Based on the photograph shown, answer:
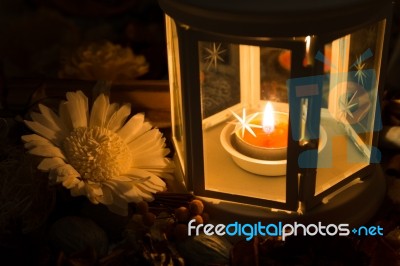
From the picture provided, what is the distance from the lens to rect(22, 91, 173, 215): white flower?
2.28 ft

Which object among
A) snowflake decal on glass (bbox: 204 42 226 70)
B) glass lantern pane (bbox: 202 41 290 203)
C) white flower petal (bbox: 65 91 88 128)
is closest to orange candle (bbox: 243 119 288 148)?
glass lantern pane (bbox: 202 41 290 203)

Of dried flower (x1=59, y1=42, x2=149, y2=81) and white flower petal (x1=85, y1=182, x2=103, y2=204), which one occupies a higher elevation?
dried flower (x1=59, y1=42, x2=149, y2=81)

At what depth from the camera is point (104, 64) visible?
1004mm

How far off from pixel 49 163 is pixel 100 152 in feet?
0.20

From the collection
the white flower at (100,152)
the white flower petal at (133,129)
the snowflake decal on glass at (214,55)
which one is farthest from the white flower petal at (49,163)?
the snowflake decal on glass at (214,55)

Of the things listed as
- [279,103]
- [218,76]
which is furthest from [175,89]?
[279,103]

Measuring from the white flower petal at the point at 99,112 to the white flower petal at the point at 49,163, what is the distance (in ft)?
0.28

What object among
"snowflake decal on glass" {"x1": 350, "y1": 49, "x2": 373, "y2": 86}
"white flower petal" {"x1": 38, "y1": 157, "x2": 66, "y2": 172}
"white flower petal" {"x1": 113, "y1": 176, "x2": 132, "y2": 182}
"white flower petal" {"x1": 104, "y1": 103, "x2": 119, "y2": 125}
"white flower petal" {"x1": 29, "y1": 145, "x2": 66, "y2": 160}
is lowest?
"white flower petal" {"x1": 113, "y1": 176, "x2": 132, "y2": 182}

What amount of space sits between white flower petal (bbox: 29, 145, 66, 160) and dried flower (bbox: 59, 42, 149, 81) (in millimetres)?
308

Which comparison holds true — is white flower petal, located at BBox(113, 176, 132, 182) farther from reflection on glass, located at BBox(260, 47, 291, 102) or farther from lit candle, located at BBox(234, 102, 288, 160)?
reflection on glass, located at BBox(260, 47, 291, 102)

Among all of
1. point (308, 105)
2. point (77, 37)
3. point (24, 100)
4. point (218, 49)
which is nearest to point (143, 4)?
point (77, 37)

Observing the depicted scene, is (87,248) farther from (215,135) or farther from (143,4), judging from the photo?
(143,4)

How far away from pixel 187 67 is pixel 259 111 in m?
0.24

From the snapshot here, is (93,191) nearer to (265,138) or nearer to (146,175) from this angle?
(146,175)
